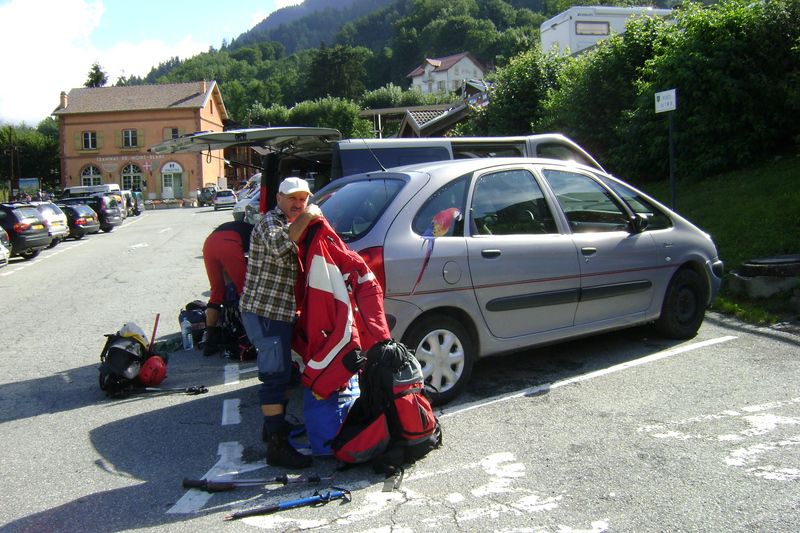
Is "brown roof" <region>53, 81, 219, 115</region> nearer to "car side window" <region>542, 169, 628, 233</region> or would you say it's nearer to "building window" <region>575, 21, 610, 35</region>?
"building window" <region>575, 21, 610, 35</region>

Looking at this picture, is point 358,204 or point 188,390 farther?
point 188,390

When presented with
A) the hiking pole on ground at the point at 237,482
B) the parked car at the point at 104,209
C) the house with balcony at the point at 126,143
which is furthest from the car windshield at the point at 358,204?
the house with balcony at the point at 126,143

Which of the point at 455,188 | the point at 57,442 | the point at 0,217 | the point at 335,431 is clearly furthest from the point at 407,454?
the point at 0,217

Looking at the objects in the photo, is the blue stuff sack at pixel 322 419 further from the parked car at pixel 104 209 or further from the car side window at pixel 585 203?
the parked car at pixel 104 209

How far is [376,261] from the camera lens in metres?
4.80

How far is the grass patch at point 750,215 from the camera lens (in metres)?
7.98

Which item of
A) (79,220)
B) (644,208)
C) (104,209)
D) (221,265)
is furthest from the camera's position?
(104,209)

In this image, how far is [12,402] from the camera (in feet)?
19.5

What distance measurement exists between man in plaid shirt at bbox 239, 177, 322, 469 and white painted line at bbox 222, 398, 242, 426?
0.91 metres

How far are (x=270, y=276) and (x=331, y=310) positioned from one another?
431 mm

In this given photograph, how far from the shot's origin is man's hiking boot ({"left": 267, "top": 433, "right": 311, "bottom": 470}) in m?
4.23

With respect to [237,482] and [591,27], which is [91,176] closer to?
[591,27]

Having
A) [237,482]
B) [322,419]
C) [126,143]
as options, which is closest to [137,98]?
[126,143]

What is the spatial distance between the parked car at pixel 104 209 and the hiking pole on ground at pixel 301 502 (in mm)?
28571
